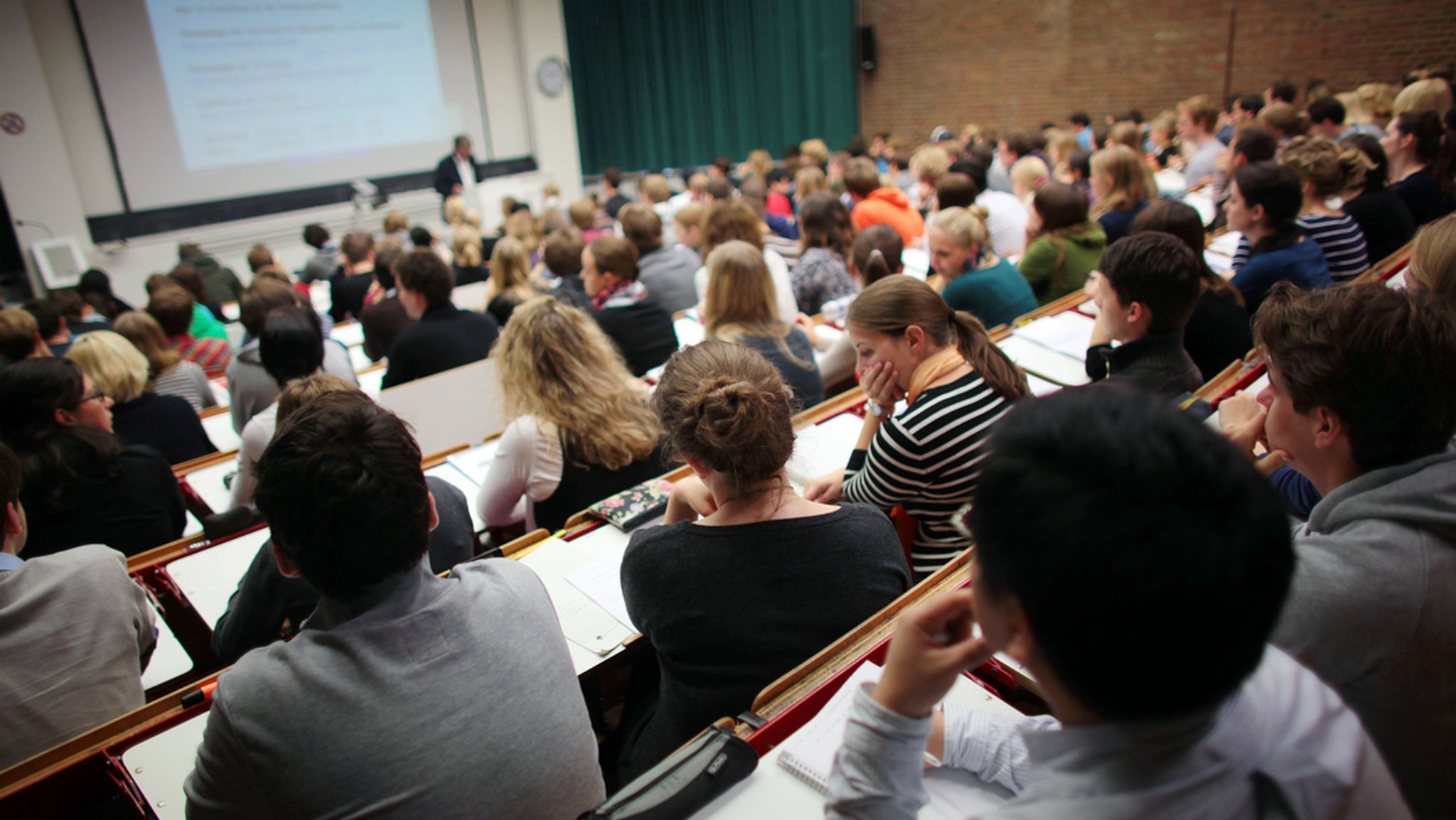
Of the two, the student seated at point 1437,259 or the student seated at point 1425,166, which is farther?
the student seated at point 1425,166

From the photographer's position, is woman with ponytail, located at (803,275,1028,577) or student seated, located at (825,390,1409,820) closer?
student seated, located at (825,390,1409,820)

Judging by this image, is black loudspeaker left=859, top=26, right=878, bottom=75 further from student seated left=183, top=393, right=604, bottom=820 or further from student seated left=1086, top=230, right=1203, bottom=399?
student seated left=183, top=393, right=604, bottom=820

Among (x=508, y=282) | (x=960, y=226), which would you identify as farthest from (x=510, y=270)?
(x=960, y=226)

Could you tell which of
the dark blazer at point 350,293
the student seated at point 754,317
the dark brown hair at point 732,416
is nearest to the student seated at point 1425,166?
the student seated at point 754,317

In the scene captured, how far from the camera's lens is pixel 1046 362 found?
2.77 meters

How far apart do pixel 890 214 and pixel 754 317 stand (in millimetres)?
2490

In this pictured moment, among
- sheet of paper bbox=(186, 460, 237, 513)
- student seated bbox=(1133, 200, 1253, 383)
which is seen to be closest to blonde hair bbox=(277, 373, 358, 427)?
sheet of paper bbox=(186, 460, 237, 513)

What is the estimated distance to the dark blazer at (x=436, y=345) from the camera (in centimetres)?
343

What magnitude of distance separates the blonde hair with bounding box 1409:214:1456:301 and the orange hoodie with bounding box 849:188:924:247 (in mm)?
3354

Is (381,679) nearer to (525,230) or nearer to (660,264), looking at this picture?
(660,264)

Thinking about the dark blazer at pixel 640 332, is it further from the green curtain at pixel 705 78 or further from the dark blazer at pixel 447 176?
the green curtain at pixel 705 78

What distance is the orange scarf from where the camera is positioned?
1880 millimetres

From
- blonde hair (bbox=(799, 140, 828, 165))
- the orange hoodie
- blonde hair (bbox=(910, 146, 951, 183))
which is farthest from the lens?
blonde hair (bbox=(799, 140, 828, 165))

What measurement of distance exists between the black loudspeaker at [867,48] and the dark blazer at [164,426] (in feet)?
34.7
